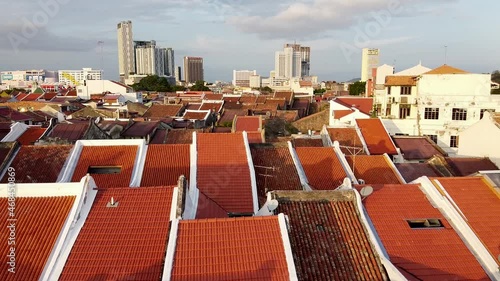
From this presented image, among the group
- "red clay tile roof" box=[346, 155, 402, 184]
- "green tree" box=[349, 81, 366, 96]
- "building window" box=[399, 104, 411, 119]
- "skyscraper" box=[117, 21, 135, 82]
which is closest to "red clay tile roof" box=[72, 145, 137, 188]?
"red clay tile roof" box=[346, 155, 402, 184]

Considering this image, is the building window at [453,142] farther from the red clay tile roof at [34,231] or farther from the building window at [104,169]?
the red clay tile roof at [34,231]

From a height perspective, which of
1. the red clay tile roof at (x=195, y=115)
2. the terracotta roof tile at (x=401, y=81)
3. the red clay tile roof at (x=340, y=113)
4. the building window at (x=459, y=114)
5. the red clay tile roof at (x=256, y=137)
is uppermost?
the terracotta roof tile at (x=401, y=81)

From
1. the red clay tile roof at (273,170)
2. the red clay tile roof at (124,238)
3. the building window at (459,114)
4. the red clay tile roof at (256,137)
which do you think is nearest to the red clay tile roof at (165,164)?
the red clay tile roof at (273,170)

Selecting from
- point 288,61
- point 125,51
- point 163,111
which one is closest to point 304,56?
point 288,61

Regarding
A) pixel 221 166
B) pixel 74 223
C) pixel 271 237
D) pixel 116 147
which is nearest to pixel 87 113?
pixel 116 147

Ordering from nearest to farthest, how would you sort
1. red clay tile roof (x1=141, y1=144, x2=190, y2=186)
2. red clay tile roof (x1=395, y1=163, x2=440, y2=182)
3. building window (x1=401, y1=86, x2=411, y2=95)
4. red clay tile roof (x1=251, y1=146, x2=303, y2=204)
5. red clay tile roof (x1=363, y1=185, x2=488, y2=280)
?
red clay tile roof (x1=363, y1=185, x2=488, y2=280) → red clay tile roof (x1=141, y1=144, x2=190, y2=186) → red clay tile roof (x1=251, y1=146, x2=303, y2=204) → red clay tile roof (x1=395, y1=163, x2=440, y2=182) → building window (x1=401, y1=86, x2=411, y2=95)

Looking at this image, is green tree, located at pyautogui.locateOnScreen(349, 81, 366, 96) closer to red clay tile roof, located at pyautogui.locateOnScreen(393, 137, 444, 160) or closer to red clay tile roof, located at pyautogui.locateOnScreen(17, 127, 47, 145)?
red clay tile roof, located at pyautogui.locateOnScreen(393, 137, 444, 160)
